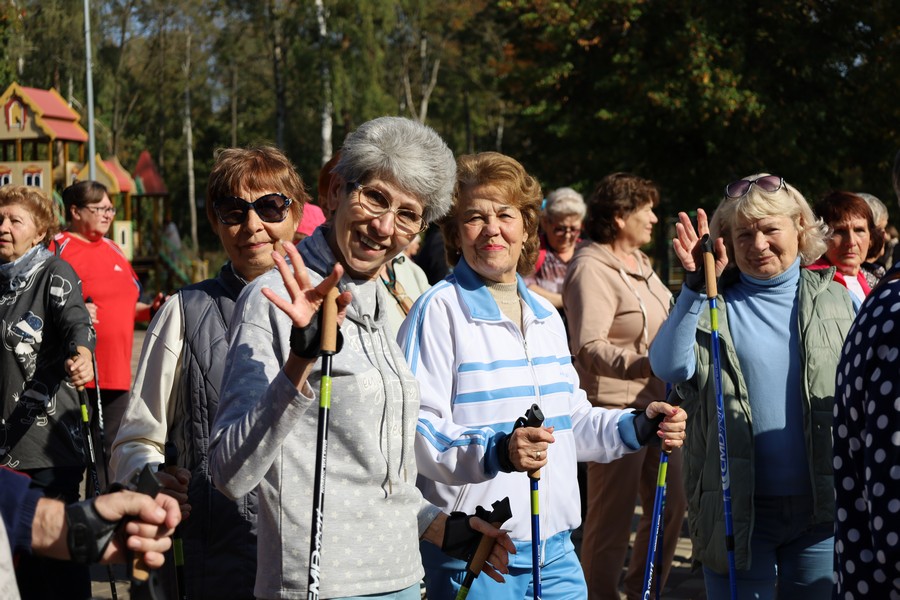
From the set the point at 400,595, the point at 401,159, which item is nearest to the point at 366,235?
the point at 401,159

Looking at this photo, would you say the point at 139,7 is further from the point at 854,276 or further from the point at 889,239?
the point at 854,276

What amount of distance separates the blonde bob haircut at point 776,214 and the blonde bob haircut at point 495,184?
2.61 feet

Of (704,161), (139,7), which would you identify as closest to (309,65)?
(139,7)

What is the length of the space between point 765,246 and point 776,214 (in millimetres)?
136

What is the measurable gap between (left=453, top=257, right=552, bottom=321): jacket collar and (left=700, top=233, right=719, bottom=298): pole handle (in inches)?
21.6

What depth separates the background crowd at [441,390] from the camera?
2.62 metres

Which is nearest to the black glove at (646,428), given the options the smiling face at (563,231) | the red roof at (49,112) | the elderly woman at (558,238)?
the elderly woman at (558,238)

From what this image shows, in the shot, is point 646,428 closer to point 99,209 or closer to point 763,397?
point 763,397

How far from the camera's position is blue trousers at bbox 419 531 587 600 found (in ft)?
11.6

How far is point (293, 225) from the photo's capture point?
3.71 meters

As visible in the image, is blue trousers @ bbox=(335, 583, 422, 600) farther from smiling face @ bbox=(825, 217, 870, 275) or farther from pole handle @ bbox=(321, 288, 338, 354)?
smiling face @ bbox=(825, 217, 870, 275)

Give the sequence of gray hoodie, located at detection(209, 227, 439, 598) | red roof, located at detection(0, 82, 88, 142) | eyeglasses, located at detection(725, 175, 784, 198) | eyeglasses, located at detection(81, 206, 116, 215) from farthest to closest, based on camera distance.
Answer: red roof, located at detection(0, 82, 88, 142), eyeglasses, located at detection(81, 206, 116, 215), eyeglasses, located at detection(725, 175, 784, 198), gray hoodie, located at detection(209, 227, 439, 598)

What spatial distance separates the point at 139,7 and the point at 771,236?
3882 centimetres

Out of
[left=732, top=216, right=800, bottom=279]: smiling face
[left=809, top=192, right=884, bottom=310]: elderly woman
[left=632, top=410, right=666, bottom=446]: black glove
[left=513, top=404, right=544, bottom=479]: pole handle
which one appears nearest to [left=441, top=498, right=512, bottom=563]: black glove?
[left=513, top=404, right=544, bottom=479]: pole handle
